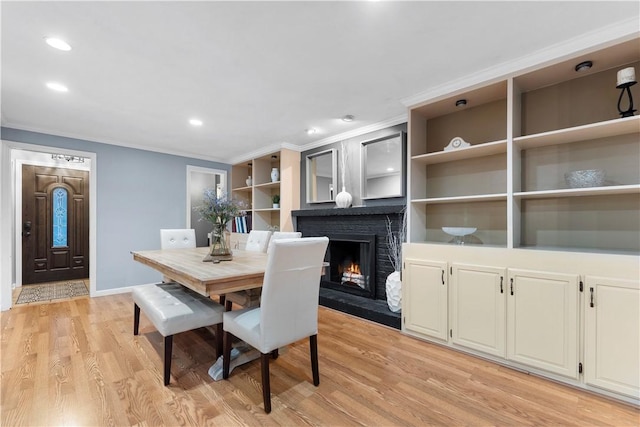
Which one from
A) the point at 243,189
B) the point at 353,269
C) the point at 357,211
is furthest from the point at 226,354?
the point at 243,189

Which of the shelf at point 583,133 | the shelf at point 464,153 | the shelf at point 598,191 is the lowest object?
the shelf at point 598,191

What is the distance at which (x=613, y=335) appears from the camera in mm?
1749

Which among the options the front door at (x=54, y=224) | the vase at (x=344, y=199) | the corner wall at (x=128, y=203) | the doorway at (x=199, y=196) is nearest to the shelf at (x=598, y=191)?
the vase at (x=344, y=199)

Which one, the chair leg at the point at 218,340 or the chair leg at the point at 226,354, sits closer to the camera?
the chair leg at the point at 226,354

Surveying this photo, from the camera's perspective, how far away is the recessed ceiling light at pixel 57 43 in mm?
1859

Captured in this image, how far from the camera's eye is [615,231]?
2045mm

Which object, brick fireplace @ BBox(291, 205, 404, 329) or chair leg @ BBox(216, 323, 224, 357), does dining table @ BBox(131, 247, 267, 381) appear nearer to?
chair leg @ BBox(216, 323, 224, 357)

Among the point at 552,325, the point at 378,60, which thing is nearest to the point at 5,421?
the point at 378,60

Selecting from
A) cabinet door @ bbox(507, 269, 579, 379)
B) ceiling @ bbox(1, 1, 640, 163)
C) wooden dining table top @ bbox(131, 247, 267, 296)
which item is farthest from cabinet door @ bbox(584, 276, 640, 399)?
wooden dining table top @ bbox(131, 247, 267, 296)

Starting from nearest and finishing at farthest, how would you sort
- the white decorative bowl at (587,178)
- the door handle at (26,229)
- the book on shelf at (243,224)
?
the white decorative bowl at (587,178)
the door handle at (26,229)
the book on shelf at (243,224)

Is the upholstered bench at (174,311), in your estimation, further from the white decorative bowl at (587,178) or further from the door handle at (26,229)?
the door handle at (26,229)

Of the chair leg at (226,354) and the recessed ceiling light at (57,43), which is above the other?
the recessed ceiling light at (57,43)

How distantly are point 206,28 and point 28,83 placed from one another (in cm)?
197

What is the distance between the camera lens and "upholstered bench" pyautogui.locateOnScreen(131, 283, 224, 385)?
74.8 inches
